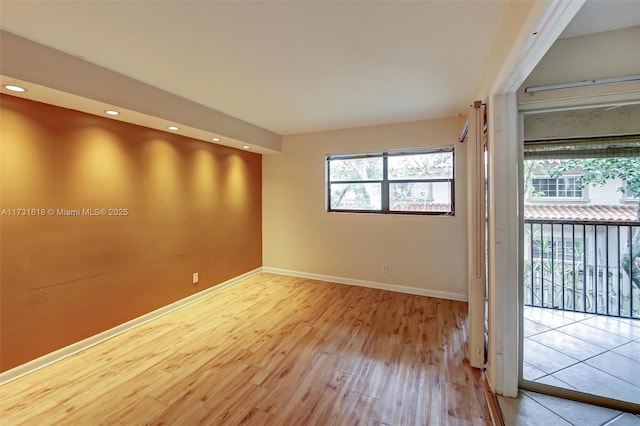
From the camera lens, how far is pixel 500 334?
1794 millimetres

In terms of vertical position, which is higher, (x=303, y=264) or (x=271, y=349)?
(x=303, y=264)

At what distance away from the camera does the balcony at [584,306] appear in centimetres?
195

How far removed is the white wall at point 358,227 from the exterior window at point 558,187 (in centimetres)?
102

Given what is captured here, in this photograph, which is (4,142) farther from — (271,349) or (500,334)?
(500,334)

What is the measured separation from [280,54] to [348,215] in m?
2.71

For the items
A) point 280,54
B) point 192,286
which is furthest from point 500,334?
point 192,286

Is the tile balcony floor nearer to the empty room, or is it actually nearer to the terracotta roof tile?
the empty room

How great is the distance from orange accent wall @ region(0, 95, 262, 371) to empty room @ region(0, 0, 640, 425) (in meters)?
0.02

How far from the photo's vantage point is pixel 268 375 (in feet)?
6.81

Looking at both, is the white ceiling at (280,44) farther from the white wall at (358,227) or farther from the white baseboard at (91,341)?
the white baseboard at (91,341)

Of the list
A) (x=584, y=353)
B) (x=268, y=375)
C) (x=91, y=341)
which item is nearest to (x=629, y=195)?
(x=584, y=353)

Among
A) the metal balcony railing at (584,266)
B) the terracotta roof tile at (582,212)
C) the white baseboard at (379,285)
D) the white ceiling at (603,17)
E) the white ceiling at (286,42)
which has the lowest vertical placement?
the white baseboard at (379,285)

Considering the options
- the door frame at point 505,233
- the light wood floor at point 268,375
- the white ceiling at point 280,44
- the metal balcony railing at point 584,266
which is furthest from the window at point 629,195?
the light wood floor at point 268,375

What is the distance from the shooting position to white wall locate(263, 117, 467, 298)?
11.8 ft
